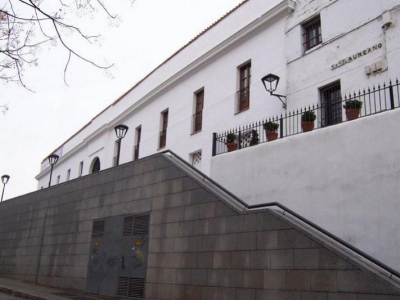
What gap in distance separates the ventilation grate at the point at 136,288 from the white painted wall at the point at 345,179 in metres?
3.23

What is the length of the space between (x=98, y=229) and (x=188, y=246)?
14.0 ft

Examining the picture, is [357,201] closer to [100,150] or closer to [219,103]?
[219,103]

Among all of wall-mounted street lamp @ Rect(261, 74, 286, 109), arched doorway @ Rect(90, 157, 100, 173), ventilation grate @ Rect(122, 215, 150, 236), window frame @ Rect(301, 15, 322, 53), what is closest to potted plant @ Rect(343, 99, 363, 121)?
wall-mounted street lamp @ Rect(261, 74, 286, 109)

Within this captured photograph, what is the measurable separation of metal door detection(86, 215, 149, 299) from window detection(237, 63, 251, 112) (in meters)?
5.71

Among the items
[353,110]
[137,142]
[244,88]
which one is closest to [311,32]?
[244,88]

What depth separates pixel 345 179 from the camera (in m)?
8.30

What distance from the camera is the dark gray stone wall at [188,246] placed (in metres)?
6.48

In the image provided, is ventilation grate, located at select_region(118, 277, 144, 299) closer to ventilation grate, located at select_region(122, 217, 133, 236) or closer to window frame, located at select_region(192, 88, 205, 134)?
ventilation grate, located at select_region(122, 217, 133, 236)

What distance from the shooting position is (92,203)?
13.2 metres

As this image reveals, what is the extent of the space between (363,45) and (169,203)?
6274 mm

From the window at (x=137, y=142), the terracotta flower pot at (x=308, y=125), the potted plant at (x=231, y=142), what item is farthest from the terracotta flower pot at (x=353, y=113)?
the window at (x=137, y=142)

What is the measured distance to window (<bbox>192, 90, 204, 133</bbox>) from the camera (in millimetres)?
16922

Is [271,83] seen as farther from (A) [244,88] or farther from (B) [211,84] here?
(B) [211,84]

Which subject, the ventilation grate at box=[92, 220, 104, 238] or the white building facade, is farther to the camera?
the ventilation grate at box=[92, 220, 104, 238]
